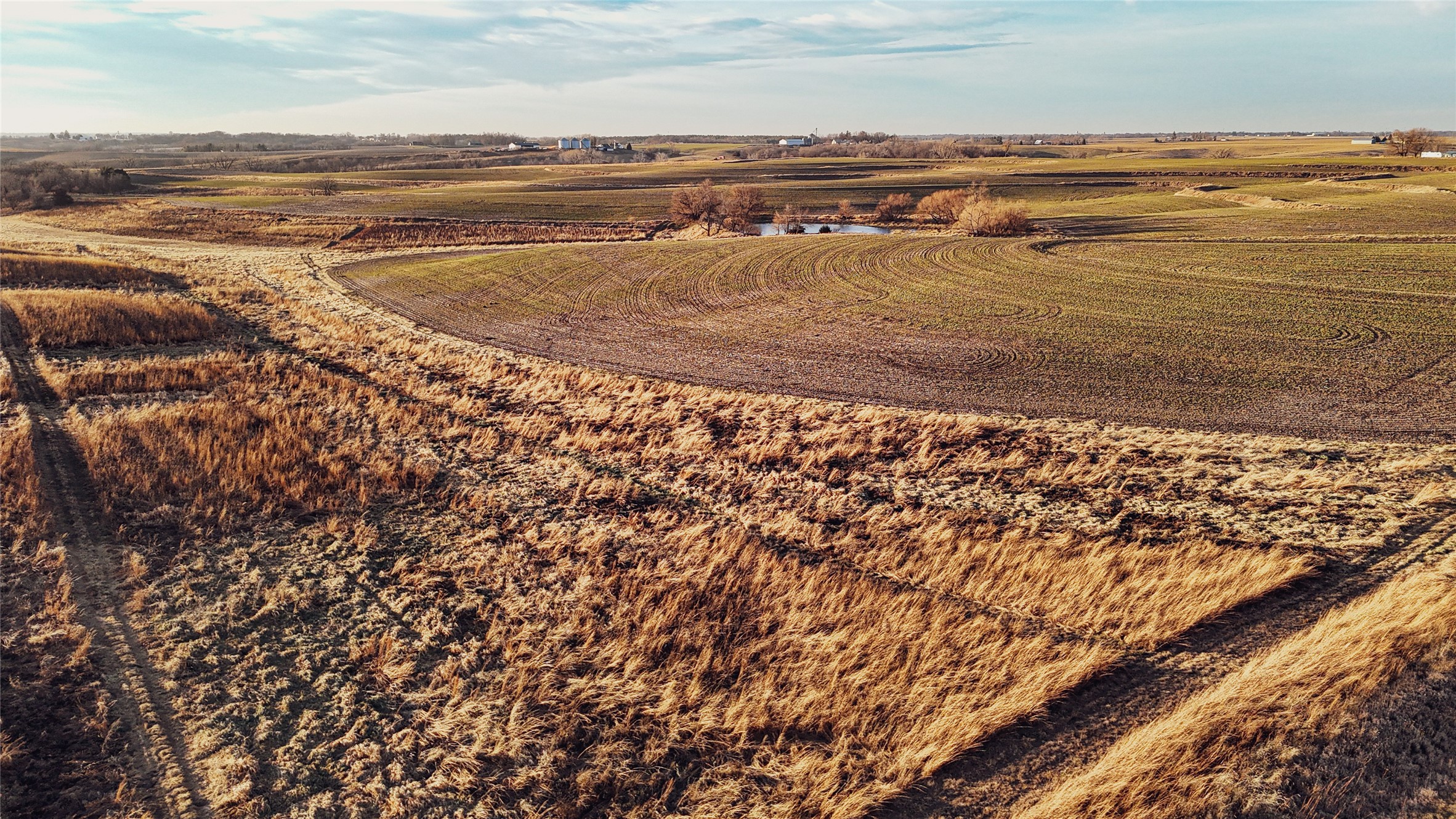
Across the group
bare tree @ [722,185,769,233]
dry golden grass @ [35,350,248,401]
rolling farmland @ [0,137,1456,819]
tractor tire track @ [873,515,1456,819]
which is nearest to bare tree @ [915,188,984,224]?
bare tree @ [722,185,769,233]

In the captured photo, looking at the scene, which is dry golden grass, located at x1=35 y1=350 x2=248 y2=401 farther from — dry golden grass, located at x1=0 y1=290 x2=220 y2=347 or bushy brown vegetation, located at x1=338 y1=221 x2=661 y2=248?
bushy brown vegetation, located at x1=338 y1=221 x2=661 y2=248

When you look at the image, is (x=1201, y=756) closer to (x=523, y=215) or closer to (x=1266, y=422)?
(x=1266, y=422)

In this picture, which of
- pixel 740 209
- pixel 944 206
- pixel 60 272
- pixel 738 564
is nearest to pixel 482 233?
pixel 740 209

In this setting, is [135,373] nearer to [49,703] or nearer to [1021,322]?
[49,703]

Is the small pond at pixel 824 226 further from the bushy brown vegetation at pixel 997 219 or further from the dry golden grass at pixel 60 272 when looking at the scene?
the dry golden grass at pixel 60 272

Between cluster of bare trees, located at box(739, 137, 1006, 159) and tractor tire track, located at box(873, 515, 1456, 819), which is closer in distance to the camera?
tractor tire track, located at box(873, 515, 1456, 819)

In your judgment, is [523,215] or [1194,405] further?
[523,215]

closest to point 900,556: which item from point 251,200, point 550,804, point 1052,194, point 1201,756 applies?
point 1201,756
